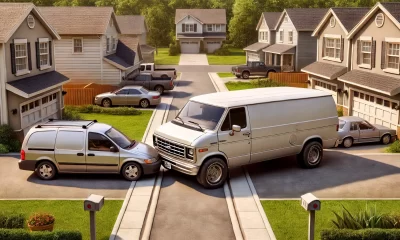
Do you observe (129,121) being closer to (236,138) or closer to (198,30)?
(236,138)

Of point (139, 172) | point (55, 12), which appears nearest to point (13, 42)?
point (139, 172)

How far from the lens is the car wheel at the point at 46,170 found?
53.2 ft

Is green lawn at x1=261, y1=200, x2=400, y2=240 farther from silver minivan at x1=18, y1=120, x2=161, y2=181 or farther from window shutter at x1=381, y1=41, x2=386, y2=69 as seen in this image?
window shutter at x1=381, y1=41, x2=386, y2=69

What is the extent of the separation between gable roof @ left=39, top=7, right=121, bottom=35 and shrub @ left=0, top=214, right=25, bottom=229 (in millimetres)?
A: 28652

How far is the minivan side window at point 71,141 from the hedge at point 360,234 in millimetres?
8861

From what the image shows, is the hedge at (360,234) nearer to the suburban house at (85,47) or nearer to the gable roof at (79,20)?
the suburban house at (85,47)

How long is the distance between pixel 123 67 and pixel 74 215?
2691 centimetres

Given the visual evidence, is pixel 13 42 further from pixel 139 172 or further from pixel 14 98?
pixel 139 172

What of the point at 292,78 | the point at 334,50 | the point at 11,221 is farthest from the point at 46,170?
the point at 292,78

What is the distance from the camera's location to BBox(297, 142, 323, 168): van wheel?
17.6 meters

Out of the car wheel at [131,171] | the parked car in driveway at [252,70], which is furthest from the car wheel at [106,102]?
the parked car in driveway at [252,70]

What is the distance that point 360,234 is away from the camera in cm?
1035

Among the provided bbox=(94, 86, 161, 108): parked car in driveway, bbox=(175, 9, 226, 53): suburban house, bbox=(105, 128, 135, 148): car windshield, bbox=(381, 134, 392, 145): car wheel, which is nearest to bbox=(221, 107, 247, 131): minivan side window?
bbox=(105, 128, 135, 148): car windshield

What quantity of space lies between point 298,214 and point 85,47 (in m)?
29.3
